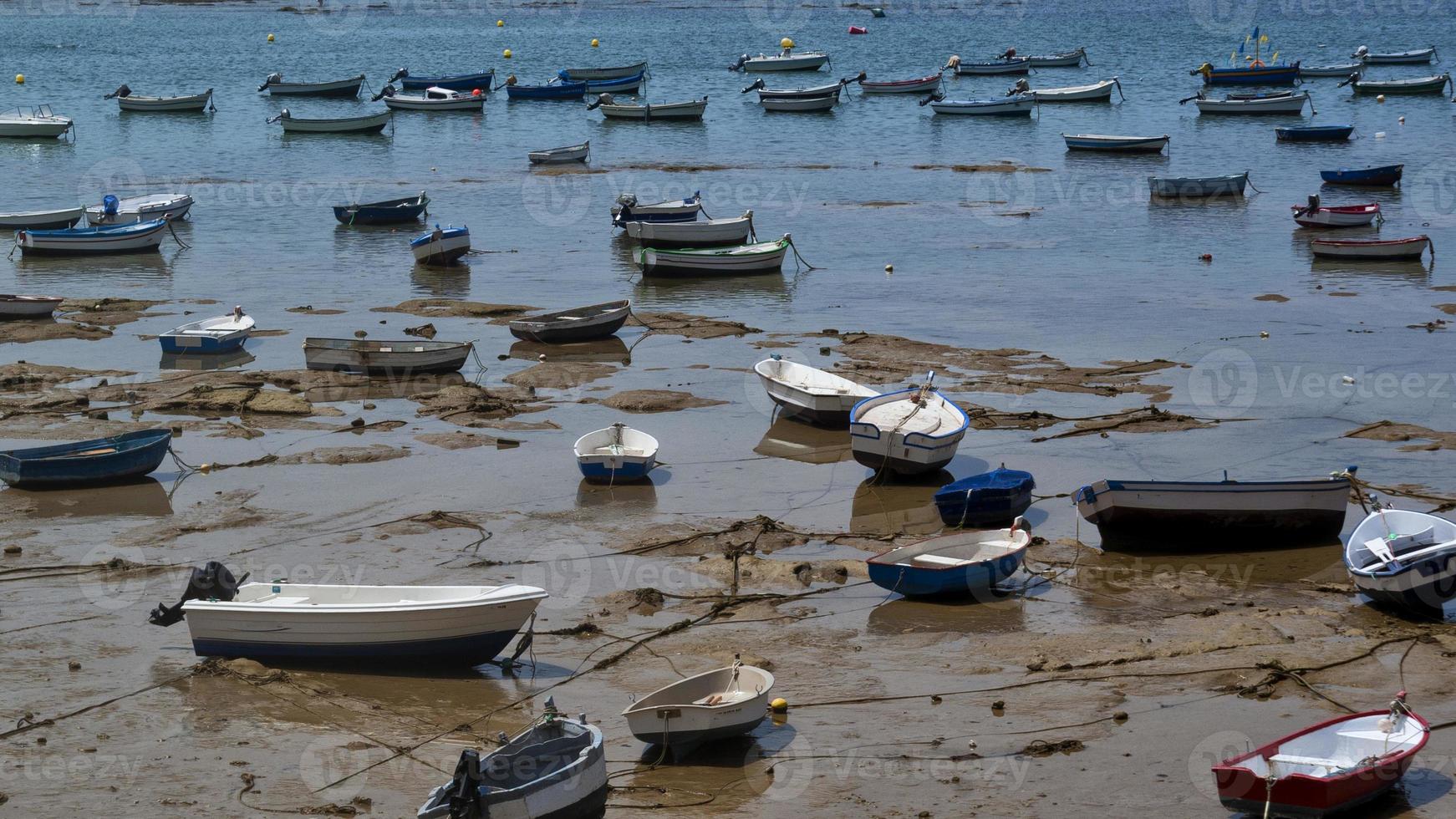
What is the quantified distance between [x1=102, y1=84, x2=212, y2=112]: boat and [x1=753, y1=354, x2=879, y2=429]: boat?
5211 centimetres

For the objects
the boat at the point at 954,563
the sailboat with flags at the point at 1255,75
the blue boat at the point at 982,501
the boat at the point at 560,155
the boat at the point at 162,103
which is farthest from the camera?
the sailboat with flags at the point at 1255,75

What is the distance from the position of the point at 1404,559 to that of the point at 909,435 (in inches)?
245

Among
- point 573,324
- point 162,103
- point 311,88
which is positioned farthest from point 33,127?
point 573,324

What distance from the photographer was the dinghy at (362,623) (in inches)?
516

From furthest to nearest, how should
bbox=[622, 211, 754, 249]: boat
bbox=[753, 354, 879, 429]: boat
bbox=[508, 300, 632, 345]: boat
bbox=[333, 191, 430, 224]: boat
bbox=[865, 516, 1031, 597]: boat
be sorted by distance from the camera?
1. bbox=[333, 191, 430, 224]: boat
2. bbox=[622, 211, 754, 249]: boat
3. bbox=[508, 300, 632, 345]: boat
4. bbox=[753, 354, 879, 429]: boat
5. bbox=[865, 516, 1031, 597]: boat

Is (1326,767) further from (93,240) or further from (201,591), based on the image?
(93,240)

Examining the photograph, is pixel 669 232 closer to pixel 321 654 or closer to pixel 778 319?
pixel 778 319

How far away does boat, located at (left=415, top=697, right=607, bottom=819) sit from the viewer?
10.0 m

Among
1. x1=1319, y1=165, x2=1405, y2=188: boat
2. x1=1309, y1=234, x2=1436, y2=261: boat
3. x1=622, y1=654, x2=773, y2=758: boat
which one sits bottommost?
x1=622, y1=654, x2=773, y2=758: boat

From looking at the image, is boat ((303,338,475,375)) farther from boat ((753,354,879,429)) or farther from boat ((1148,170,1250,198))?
boat ((1148,170,1250,198))

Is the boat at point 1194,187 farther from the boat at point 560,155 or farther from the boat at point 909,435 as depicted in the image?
the boat at point 909,435

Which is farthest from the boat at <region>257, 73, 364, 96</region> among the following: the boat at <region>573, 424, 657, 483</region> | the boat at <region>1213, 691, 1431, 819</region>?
the boat at <region>1213, 691, 1431, 819</region>

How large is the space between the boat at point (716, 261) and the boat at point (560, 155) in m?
19.5

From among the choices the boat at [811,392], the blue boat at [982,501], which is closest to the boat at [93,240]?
the boat at [811,392]
